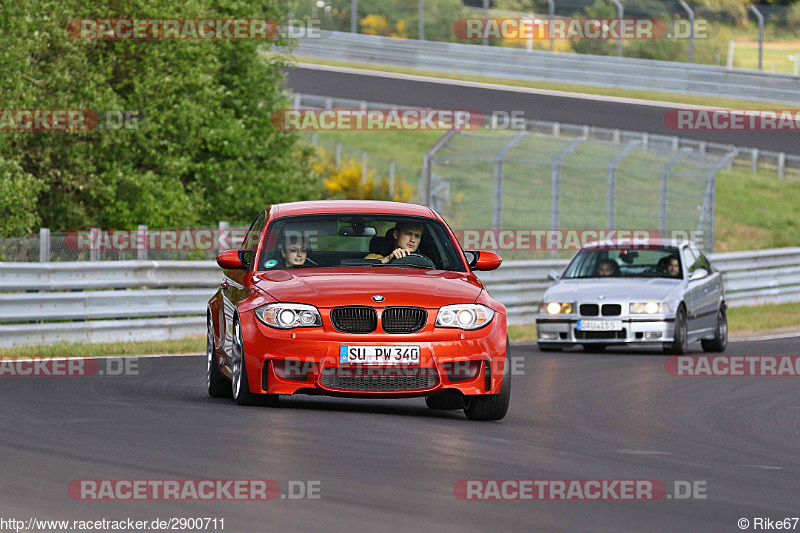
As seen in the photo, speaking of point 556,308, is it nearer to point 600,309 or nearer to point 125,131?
point 600,309

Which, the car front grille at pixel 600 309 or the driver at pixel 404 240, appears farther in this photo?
the car front grille at pixel 600 309

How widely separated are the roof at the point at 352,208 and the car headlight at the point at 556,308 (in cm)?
762

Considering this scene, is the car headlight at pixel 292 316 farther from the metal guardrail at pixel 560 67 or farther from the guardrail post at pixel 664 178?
the metal guardrail at pixel 560 67

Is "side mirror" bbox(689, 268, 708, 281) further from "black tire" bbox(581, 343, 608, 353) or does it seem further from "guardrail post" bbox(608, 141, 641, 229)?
"guardrail post" bbox(608, 141, 641, 229)

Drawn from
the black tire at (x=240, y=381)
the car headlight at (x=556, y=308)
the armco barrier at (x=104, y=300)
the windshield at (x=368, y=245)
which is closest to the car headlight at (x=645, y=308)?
the car headlight at (x=556, y=308)

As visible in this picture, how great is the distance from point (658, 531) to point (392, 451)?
235cm

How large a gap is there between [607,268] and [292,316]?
34.3 ft

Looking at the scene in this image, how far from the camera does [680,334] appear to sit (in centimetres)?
1858

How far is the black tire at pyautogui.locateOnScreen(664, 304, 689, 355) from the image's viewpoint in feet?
60.6

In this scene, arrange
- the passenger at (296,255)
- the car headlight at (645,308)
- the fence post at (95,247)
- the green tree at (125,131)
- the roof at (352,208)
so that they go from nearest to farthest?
the passenger at (296,255) < the roof at (352,208) < the car headlight at (645,308) < the fence post at (95,247) < the green tree at (125,131)

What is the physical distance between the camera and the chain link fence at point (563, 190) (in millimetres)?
25484

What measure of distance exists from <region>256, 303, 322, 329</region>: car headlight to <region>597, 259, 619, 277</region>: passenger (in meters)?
10.3

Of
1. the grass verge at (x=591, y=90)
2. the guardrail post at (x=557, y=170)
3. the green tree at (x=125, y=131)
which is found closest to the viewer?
the guardrail post at (x=557, y=170)

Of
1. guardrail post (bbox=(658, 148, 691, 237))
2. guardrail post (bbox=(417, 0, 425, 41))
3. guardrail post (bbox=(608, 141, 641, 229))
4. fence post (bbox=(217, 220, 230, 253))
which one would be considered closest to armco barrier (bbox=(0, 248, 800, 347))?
fence post (bbox=(217, 220, 230, 253))
